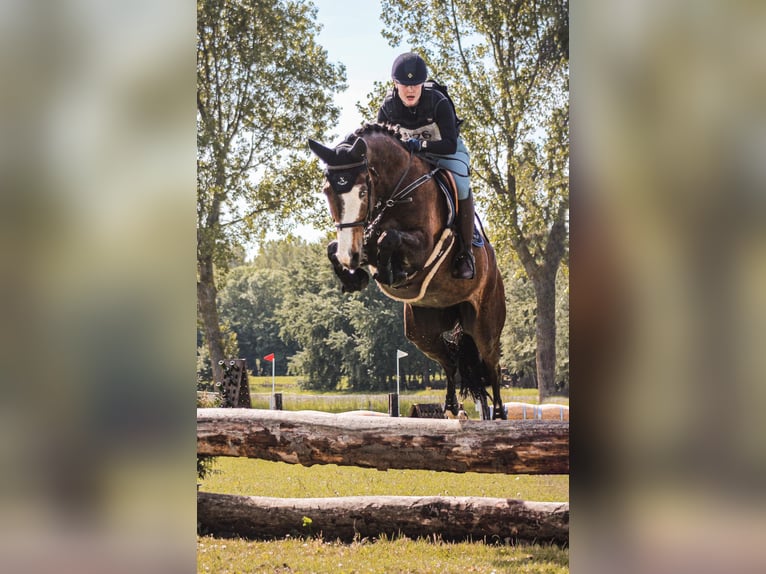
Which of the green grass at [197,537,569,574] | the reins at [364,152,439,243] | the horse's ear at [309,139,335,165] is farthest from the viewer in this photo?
the green grass at [197,537,569,574]

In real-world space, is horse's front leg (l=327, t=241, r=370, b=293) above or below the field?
above

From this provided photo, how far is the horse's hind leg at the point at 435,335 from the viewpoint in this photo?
4902 millimetres

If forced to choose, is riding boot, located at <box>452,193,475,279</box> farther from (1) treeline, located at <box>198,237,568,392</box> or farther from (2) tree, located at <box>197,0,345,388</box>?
(2) tree, located at <box>197,0,345,388</box>

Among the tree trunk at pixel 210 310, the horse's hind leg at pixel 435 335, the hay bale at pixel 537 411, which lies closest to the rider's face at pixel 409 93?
the horse's hind leg at pixel 435 335

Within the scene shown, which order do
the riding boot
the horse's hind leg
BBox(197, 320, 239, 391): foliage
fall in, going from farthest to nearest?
1. the horse's hind leg
2. BBox(197, 320, 239, 391): foliage
3. the riding boot

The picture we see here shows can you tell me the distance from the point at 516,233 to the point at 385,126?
124cm

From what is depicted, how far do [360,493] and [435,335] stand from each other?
1.26 meters

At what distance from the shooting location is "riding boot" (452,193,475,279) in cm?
469

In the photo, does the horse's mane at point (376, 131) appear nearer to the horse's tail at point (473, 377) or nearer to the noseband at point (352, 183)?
the noseband at point (352, 183)

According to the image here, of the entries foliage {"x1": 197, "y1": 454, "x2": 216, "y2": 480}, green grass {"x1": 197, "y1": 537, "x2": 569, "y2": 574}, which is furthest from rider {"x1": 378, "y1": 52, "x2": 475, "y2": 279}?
foliage {"x1": 197, "y1": 454, "x2": 216, "y2": 480}

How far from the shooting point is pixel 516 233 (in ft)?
15.9

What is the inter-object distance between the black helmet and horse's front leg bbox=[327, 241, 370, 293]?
3.91ft

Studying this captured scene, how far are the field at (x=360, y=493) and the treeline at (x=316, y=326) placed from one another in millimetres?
141
